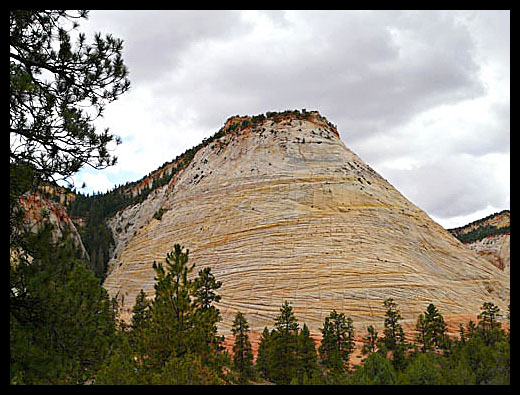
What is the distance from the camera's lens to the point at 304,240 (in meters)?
26.5

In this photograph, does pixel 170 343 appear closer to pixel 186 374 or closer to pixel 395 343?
pixel 186 374

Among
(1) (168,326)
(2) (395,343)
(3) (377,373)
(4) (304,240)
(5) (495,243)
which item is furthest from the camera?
(5) (495,243)

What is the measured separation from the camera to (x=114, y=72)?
22.0 feet

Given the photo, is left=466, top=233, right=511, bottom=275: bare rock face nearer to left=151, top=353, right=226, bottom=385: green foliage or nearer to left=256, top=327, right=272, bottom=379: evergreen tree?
left=256, top=327, right=272, bottom=379: evergreen tree

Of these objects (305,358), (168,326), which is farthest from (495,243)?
(168,326)

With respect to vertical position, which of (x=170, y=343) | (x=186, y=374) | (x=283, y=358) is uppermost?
(x=170, y=343)

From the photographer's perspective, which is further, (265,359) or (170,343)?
(265,359)

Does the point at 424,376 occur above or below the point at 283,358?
above

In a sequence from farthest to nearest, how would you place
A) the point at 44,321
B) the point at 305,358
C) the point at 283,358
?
1. the point at 283,358
2. the point at 305,358
3. the point at 44,321

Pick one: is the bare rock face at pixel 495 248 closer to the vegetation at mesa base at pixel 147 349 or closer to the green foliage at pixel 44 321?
the vegetation at mesa base at pixel 147 349

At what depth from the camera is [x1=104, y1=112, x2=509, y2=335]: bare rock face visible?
74.1 feet

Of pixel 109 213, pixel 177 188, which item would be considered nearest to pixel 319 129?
pixel 177 188

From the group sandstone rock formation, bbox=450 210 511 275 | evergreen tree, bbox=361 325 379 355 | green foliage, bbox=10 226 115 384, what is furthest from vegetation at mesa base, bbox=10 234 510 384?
sandstone rock formation, bbox=450 210 511 275
